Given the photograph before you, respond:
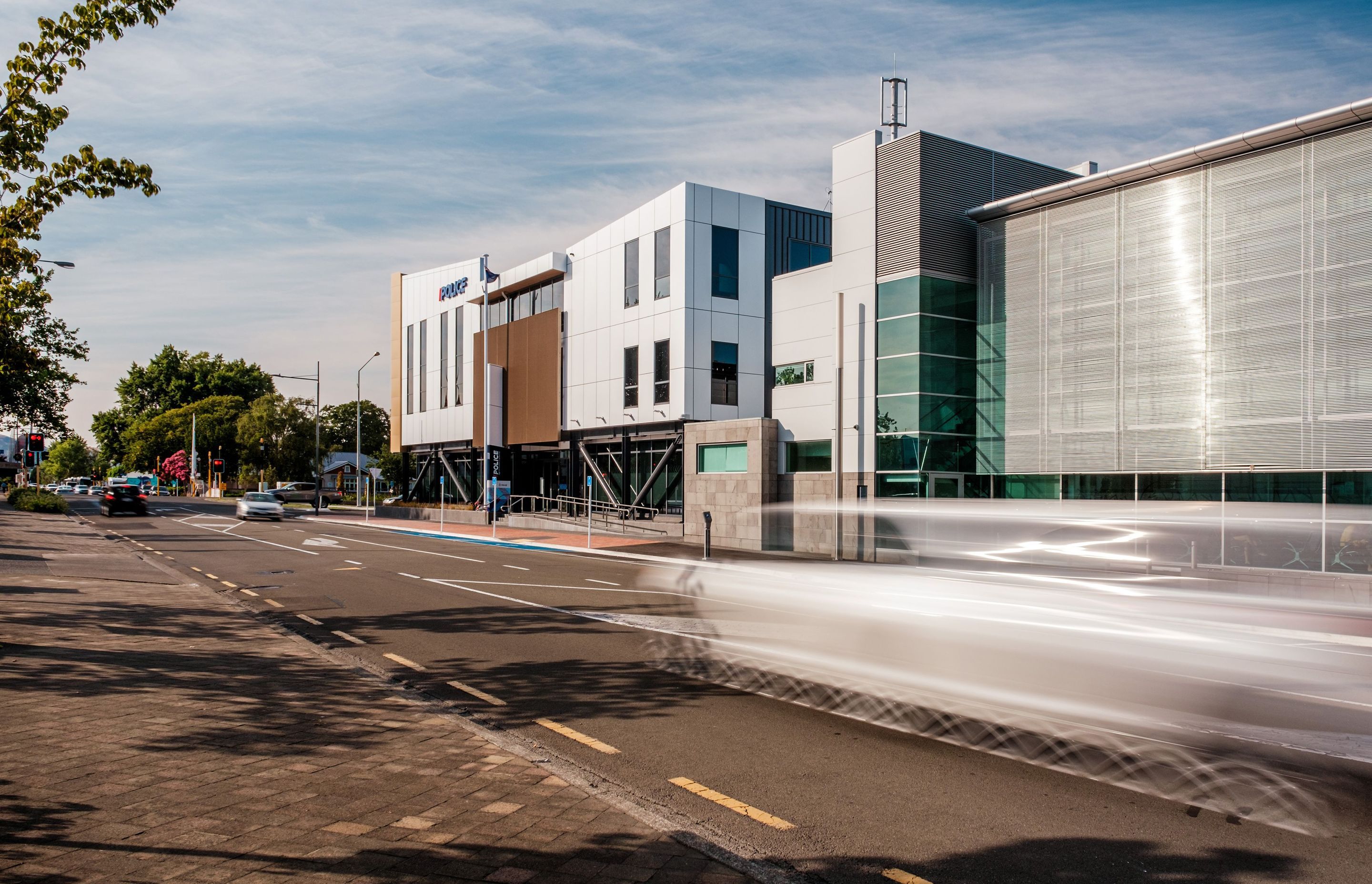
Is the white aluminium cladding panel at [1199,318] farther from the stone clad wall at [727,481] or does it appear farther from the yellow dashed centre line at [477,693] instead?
the yellow dashed centre line at [477,693]

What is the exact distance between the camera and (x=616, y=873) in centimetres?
429

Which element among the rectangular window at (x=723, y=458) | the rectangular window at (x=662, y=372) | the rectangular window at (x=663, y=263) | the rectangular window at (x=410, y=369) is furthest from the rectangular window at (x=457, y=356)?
the rectangular window at (x=723, y=458)

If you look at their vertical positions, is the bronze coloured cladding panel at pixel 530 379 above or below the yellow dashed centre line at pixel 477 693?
above

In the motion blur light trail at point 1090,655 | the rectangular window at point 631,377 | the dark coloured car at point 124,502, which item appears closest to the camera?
the motion blur light trail at point 1090,655

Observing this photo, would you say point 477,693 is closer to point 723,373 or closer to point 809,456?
point 809,456

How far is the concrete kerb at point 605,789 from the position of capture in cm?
447

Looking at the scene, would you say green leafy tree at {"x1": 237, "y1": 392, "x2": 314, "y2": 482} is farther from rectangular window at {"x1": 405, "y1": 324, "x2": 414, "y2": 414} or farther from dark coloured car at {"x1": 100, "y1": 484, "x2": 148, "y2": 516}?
dark coloured car at {"x1": 100, "y1": 484, "x2": 148, "y2": 516}

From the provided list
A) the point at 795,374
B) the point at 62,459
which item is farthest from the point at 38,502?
the point at 62,459

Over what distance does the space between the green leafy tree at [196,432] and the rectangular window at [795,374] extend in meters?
89.9

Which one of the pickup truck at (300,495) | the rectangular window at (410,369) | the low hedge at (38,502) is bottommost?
the pickup truck at (300,495)

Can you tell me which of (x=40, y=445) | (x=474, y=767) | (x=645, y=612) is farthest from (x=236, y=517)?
(x=474, y=767)

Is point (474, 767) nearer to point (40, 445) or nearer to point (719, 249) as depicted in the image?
point (719, 249)

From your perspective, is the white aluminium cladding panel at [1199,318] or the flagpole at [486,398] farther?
the flagpole at [486,398]

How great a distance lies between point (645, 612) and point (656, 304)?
78.7ft
